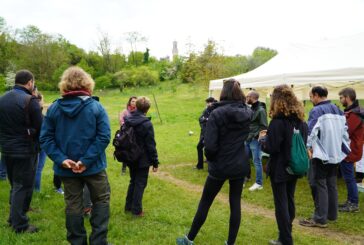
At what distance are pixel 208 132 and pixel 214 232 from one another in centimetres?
169

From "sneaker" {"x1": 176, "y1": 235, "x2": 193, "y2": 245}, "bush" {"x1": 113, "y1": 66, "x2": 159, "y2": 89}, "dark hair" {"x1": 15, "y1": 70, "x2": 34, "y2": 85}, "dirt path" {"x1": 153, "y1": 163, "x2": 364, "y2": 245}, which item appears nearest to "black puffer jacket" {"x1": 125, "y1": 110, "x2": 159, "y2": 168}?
"sneaker" {"x1": 176, "y1": 235, "x2": 193, "y2": 245}

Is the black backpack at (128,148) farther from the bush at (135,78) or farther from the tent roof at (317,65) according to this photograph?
the bush at (135,78)

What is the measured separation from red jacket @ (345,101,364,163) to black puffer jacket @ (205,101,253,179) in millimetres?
2709

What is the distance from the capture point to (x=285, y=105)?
12.7ft

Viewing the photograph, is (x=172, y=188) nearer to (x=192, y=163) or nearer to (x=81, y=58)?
(x=192, y=163)

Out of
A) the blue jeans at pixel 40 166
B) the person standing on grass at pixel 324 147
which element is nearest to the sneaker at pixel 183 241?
the person standing on grass at pixel 324 147

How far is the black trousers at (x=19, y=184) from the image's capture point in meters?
4.23

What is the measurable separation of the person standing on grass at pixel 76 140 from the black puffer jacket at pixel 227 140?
110 cm

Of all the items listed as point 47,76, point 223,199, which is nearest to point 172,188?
point 223,199

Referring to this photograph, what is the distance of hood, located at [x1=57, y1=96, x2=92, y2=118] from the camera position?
325 cm

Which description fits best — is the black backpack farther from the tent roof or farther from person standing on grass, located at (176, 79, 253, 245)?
the tent roof

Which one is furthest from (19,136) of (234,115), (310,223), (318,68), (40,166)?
(318,68)

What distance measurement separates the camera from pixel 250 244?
4.30 meters

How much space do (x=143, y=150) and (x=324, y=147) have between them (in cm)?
258
